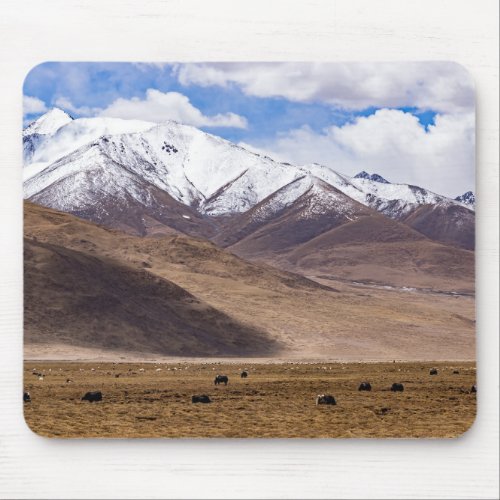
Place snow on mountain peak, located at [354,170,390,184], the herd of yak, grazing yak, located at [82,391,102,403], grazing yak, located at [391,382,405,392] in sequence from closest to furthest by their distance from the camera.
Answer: grazing yak, located at [391,382,405,392] → the herd of yak → grazing yak, located at [82,391,102,403] → snow on mountain peak, located at [354,170,390,184]

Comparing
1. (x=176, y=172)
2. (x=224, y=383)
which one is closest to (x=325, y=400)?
(x=224, y=383)

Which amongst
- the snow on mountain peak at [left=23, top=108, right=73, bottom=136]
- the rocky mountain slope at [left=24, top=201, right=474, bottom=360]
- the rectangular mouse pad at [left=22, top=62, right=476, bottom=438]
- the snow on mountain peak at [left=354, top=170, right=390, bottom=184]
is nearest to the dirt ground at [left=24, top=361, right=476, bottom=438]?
the rectangular mouse pad at [left=22, top=62, right=476, bottom=438]

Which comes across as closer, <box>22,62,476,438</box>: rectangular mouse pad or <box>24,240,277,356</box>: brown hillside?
<box>22,62,476,438</box>: rectangular mouse pad

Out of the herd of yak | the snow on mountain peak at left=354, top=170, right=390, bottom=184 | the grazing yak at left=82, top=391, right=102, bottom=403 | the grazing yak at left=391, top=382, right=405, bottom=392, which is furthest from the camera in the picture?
the snow on mountain peak at left=354, top=170, right=390, bottom=184

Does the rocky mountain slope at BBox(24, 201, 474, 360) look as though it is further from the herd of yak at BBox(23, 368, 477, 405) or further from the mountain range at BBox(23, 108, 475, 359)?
the herd of yak at BBox(23, 368, 477, 405)

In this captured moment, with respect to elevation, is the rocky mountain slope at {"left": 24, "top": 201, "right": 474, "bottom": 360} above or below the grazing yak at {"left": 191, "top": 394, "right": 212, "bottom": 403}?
above

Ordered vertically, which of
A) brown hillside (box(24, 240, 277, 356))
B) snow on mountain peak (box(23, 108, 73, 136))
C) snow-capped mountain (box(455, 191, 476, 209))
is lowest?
brown hillside (box(24, 240, 277, 356))

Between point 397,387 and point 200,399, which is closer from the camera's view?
point 397,387

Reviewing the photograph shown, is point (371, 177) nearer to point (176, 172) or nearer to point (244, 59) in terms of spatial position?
point (244, 59)
